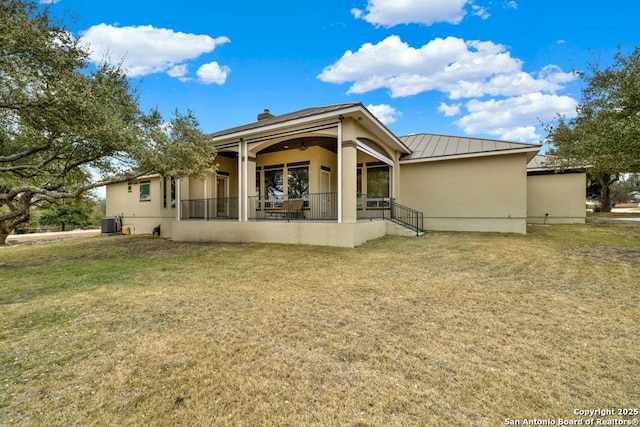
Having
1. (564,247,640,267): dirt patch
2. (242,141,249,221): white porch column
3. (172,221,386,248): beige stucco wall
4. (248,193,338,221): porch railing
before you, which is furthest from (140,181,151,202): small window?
(564,247,640,267): dirt patch

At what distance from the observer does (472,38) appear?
13.3 m

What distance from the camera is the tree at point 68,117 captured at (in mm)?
5359

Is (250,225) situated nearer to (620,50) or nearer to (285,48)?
(285,48)

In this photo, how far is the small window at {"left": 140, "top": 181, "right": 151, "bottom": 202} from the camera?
15852 millimetres

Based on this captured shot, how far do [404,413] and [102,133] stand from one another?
7.66 m

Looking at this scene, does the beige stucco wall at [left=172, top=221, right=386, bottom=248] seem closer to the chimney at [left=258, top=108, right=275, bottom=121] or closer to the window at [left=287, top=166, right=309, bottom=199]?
the window at [left=287, top=166, right=309, bottom=199]

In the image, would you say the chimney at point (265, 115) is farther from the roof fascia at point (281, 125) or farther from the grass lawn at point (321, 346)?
the grass lawn at point (321, 346)

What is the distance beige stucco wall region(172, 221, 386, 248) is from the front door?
2.16 meters

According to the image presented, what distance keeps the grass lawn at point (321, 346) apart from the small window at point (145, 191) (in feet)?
34.8

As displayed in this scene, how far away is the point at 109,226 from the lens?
668 inches

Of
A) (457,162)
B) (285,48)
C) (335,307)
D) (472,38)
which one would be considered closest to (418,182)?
(457,162)

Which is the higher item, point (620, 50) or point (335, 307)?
point (620, 50)

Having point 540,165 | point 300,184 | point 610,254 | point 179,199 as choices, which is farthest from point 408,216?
point 179,199

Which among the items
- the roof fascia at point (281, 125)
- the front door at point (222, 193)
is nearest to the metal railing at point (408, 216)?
the roof fascia at point (281, 125)
